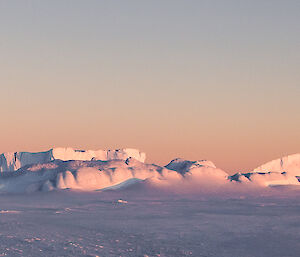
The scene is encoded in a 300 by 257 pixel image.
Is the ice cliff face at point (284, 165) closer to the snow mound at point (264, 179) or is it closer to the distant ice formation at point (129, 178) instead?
the distant ice formation at point (129, 178)

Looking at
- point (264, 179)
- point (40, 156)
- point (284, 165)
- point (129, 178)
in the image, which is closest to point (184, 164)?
point (129, 178)

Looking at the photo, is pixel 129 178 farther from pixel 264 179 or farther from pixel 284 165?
pixel 284 165

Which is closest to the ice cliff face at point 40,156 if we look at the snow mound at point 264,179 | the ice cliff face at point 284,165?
the ice cliff face at point 284,165

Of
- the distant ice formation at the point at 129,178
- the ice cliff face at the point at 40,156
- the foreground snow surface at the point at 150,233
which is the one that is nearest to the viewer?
the foreground snow surface at the point at 150,233

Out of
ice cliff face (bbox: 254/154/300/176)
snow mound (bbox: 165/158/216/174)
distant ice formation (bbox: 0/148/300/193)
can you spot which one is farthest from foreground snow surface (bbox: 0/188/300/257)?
ice cliff face (bbox: 254/154/300/176)

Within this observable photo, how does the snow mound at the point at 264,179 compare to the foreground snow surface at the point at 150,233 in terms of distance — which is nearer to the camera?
the foreground snow surface at the point at 150,233

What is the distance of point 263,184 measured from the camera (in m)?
76.2

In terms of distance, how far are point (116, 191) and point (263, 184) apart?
2319 centimetres

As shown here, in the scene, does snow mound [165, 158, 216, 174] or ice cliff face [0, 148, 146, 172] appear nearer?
snow mound [165, 158, 216, 174]

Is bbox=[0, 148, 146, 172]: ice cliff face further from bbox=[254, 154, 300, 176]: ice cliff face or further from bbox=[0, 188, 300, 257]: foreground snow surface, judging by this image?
bbox=[0, 188, 300, 257]: foreground snow surface

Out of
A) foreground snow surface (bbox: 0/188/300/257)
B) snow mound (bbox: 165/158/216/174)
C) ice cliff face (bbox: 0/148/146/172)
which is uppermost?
ice cliff face (bbox: 0/148/146/172)

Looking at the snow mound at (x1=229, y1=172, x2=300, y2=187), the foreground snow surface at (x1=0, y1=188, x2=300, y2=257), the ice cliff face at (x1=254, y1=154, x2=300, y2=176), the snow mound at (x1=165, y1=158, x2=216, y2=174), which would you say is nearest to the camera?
the foreground snow surface at (x1=0, y1=188, x2=300, y2=257)

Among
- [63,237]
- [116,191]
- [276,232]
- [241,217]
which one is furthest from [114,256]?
[116,191]

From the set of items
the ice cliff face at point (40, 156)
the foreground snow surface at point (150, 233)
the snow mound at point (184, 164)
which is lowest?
the foreground snow surface at point (150, 233)
